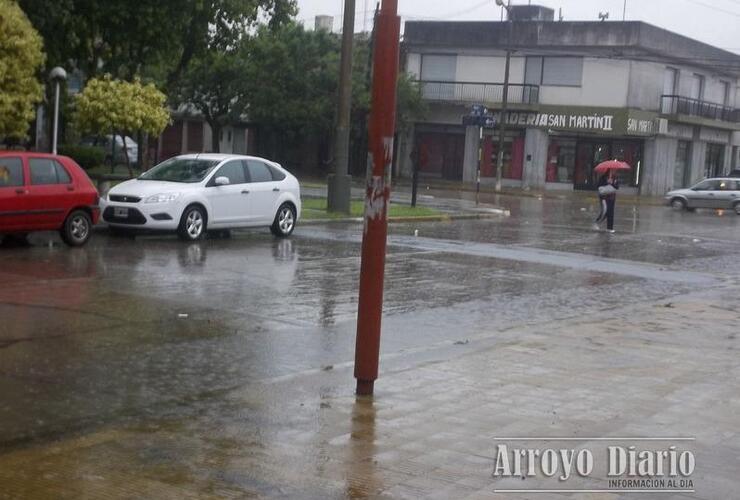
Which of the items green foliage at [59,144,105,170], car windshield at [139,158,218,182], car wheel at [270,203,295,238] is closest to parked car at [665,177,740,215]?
green foliage at [59,144,105,170]

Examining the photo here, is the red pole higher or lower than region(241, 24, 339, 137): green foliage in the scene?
lower

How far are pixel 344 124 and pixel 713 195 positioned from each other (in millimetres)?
22004

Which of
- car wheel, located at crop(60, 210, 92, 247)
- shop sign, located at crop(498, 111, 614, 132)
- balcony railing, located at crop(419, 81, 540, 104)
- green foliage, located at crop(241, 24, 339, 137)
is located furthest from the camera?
balcony railing, located at crop(419, 81, 540, 104)

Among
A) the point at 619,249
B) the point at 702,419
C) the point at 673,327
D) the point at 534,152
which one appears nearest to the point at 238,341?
the point at 702,419

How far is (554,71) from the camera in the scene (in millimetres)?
57469

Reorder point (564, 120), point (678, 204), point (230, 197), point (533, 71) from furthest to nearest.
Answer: point (533, 71)
point (564, 120)
point (678, 204)
point (230, 197)

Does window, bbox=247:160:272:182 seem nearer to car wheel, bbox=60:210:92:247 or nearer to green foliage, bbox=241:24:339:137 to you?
car wheel, bbox=60:210:92:247

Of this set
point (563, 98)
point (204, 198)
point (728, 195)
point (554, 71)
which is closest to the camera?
point (204, 198)

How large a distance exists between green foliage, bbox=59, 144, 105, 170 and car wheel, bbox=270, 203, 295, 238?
418 inches

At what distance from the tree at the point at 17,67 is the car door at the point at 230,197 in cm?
447

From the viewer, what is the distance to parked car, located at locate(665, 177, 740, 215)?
144 feet

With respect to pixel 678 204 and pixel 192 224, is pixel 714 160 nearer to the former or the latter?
pixel 678 204

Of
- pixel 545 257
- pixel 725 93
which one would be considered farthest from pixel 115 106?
pixel 725 93

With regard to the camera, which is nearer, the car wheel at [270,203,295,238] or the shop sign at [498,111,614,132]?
the car wheel at [270,203,295,238]
